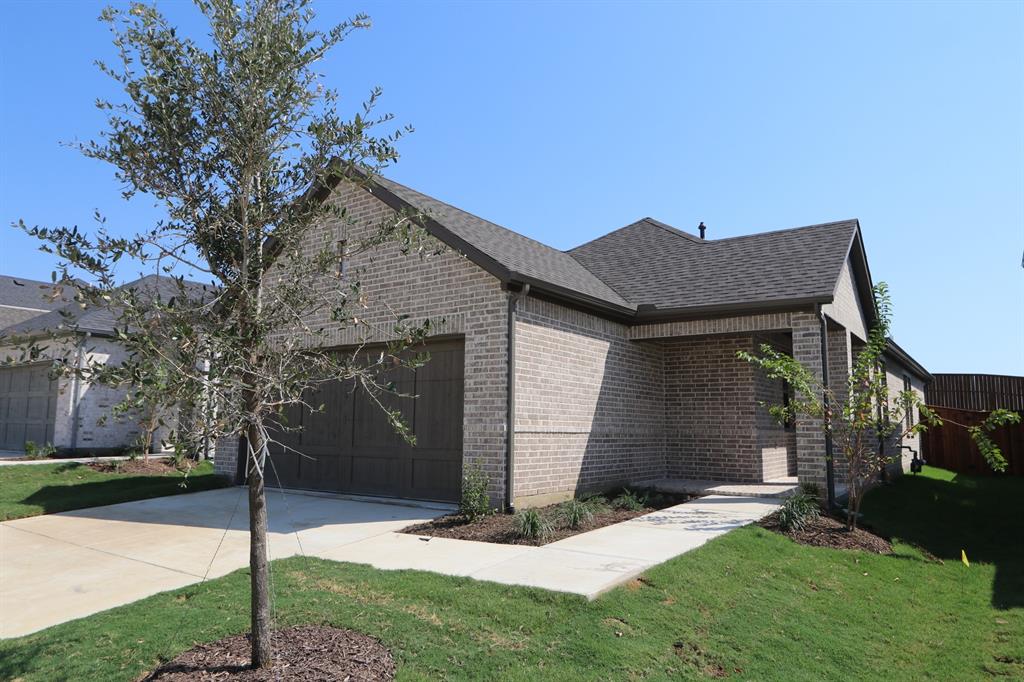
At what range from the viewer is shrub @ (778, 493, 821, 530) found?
345 inches

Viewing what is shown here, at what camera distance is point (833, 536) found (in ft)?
28.5

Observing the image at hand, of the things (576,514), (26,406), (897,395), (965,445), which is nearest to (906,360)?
(897,395)

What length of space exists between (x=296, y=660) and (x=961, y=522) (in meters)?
11.3

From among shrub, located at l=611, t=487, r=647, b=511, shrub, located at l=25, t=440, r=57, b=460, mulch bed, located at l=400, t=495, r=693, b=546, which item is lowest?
mulch bed, located at l=400, t=495, r=693, b=546

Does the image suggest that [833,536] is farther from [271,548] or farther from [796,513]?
[271,548]

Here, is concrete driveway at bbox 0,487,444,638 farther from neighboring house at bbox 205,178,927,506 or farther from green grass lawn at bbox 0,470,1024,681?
neighboring house at bbox 205,178,927,506

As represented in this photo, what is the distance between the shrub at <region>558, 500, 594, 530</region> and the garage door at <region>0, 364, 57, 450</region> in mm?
16589

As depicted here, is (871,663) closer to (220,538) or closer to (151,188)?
(151,188)

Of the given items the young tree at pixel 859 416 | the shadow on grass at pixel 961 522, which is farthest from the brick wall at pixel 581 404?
the shadow on grass at pixel 961 522

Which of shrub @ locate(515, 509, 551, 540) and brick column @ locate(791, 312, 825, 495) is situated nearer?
shrub @ locate(515, 509, 551, 540)

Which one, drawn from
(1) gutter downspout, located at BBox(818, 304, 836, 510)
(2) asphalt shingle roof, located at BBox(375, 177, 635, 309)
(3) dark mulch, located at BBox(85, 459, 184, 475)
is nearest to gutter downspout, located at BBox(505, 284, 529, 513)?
(2) asphalt shingle roof, located at BBox(375, 177, 635, 309)

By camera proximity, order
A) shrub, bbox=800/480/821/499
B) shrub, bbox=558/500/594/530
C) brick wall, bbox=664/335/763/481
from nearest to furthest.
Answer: shrub, bbox=558/500/594/530, shrub, bbox=800/480/821/499, brick wall, bbox=664/335/763/481

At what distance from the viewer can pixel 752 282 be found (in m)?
12.0

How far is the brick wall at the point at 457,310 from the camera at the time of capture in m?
9.63
